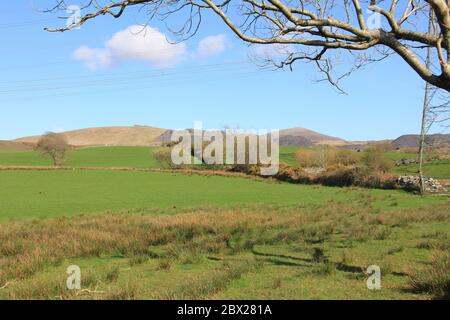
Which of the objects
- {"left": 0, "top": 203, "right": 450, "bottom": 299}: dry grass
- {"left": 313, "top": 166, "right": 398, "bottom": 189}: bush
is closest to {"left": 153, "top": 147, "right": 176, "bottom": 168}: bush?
{"left": 313, "top": 166, "right": 398, "bottom": 189}: bush

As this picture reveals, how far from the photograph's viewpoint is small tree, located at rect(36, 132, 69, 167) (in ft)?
283

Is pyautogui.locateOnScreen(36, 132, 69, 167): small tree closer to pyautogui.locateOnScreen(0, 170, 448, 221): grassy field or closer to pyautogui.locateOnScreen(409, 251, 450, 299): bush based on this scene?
pyautogui.locateOnScreen(0, 170, 448, 221): grassy field

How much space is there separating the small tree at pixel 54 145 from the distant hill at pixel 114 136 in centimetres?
3860

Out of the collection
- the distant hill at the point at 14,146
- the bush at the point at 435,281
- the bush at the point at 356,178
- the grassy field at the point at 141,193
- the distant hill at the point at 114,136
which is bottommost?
the grassy field at the point at 141,193

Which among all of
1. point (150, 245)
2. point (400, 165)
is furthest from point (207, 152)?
point (150, 245)

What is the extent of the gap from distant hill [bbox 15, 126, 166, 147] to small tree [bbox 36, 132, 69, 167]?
127ft

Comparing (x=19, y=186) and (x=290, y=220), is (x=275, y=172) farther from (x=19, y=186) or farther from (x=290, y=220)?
(x=290, y=220)

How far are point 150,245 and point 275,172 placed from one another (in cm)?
4919

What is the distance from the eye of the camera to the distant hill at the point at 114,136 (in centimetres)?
13262

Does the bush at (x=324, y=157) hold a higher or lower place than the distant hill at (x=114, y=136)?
lower

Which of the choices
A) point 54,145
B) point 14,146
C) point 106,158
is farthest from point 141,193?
point 14,146

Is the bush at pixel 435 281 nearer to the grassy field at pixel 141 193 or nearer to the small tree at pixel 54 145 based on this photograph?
the grassy field at pixel 141 193

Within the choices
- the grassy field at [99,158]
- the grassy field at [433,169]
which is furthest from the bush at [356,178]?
the grassy field at [99,158]

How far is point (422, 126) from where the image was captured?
1490 inches
